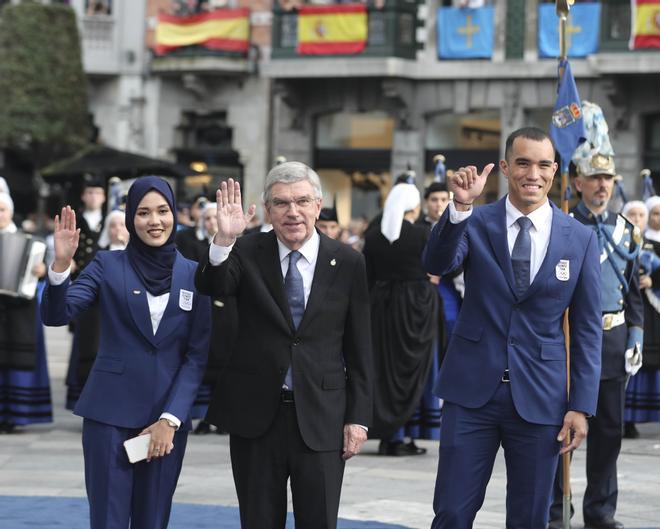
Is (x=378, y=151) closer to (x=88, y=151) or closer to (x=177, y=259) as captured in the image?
(x=88, y=151)

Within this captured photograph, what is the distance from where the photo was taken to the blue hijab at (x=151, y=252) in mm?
7316

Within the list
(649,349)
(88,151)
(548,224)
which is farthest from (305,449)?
(88,151)

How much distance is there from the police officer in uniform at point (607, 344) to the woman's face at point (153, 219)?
10.8ft

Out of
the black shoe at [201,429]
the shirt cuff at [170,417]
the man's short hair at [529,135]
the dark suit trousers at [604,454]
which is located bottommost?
the black shoe at [201,429]

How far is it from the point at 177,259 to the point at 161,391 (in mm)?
572

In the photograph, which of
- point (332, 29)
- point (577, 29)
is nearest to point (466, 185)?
point (577, 29)

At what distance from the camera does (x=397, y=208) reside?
13344 mm

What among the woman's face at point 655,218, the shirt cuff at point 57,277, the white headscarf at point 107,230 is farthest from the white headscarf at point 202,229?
the shirt cuff at point 57,277

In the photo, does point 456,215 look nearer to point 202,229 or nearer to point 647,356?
point 647,356

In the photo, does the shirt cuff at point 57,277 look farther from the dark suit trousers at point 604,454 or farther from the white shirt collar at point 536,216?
the dark suit trousers at point 604,454

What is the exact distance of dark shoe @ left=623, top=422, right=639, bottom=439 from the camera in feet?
48.0

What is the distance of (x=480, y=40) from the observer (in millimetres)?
30500

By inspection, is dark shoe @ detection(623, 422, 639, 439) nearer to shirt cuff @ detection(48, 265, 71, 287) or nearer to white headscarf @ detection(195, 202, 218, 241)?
white headscarf @ detection(195, 202, 218, 241)

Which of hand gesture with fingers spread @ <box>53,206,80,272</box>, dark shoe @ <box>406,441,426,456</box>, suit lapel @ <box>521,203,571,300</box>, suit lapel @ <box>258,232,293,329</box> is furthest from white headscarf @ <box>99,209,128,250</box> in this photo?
suit lapel @ <box>521,203,571,300</box>
